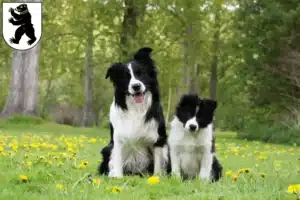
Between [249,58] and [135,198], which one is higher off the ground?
[249,58]

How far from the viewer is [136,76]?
22.1 feet

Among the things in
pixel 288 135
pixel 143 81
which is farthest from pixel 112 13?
pixel 143 81

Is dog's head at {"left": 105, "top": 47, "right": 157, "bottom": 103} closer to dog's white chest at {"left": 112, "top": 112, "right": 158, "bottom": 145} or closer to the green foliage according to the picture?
dog's white chest at {"left": 112, "top": 112, "right": 158, "bottom": 145}

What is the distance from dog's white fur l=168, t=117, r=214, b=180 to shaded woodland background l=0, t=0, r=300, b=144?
45.1ft

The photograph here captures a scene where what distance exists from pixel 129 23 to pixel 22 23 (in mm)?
12886

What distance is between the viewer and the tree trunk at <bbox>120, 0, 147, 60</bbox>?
2902cm

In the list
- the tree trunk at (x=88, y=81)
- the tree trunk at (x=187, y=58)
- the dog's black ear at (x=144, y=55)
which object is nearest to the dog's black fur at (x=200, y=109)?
the dog's black ear at (x=144, y=55)

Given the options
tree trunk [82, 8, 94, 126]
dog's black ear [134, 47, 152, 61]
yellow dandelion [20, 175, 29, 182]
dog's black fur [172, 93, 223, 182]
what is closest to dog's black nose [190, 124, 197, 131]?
dog's black fur [172, 93, 223, 182]

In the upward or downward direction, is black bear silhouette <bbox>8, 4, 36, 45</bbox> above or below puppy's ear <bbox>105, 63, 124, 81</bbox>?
above

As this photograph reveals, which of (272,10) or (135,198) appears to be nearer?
(135,198)

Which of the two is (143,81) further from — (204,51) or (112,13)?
(204,51)

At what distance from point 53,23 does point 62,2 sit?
2676mm

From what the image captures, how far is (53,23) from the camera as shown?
32.9 meters

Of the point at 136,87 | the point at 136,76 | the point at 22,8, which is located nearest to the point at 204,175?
the point at 136,87
